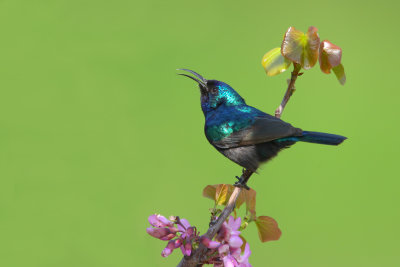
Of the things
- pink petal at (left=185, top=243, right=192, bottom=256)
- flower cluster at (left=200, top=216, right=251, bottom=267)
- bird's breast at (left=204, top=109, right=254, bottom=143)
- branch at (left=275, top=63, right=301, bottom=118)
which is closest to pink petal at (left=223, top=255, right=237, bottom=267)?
flower cluster at (left=200, top=216, right=251, bottom=267)

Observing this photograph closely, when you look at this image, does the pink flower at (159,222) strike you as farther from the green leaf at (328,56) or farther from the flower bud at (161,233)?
the green leaf at (328,56)

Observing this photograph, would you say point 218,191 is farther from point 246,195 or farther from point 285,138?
point 285,138

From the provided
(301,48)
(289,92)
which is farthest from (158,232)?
(301,48)

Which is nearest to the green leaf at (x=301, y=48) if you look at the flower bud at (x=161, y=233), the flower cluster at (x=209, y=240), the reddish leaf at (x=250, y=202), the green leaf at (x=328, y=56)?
the green leaf at (x=328, y=56)

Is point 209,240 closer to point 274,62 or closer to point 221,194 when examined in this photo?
point 221,194

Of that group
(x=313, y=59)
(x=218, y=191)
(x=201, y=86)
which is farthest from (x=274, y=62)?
(x=201, y=86)

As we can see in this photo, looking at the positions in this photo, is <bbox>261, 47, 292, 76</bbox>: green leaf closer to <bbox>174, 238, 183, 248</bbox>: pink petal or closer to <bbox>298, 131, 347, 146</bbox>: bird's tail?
<bbox>298, 131, 347, 146</bbox>: bird's tail
